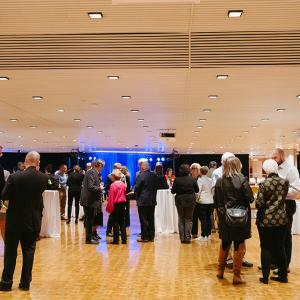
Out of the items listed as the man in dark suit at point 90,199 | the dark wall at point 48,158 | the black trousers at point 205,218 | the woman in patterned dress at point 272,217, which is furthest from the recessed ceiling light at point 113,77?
the dark wall at point 48,158

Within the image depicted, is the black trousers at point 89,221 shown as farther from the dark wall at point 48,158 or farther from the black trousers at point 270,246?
the dark wall at point 48,158

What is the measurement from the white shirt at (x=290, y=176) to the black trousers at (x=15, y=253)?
2.93m

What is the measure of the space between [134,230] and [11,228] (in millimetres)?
6279

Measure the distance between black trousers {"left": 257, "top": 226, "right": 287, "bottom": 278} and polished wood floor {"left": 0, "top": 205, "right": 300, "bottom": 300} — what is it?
195 millimetres

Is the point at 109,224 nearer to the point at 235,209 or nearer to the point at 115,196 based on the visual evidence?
the point at 115,196

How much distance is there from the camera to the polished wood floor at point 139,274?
5.21 m

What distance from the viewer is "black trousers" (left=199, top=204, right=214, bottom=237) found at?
9.47 m

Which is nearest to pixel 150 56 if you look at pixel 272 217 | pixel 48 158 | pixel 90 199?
pixel 272 217

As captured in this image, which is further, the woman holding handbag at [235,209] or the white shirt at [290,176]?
the white shirt at [290,176]

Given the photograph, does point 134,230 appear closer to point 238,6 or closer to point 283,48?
point 283,48

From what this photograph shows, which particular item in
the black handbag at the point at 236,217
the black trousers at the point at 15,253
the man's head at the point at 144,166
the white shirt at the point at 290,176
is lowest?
the black trousers at the point at 15,253

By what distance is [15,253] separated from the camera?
526 cm

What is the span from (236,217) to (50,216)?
Result: 5425 millimetres

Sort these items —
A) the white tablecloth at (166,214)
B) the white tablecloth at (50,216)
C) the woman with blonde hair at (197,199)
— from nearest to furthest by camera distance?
the woman with blonde hair at (197,199) → the white tablecloth at (50,216) → the white tablecloth at (166,214)
